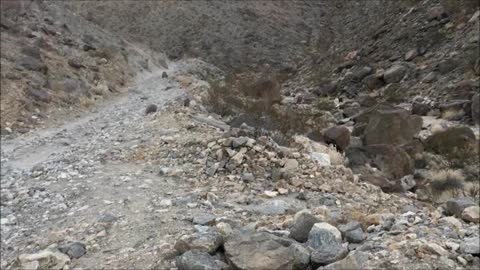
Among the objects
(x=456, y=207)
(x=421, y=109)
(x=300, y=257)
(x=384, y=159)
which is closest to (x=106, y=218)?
(x=300, y=257)

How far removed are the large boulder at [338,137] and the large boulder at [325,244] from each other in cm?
611

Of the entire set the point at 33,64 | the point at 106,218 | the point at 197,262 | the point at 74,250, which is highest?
the point at 197,262

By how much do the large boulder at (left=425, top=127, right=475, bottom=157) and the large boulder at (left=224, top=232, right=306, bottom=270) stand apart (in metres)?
8.84

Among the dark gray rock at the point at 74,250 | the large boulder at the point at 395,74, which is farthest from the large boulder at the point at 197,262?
the large boulder at the point at 395,74

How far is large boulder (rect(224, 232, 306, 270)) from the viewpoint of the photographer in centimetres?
399

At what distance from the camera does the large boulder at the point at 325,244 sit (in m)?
4.11

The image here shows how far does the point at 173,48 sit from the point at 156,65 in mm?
→ 8144

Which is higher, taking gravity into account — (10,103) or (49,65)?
(49,65)

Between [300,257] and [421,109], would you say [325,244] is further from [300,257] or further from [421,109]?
[421,109]

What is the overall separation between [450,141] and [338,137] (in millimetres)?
3539

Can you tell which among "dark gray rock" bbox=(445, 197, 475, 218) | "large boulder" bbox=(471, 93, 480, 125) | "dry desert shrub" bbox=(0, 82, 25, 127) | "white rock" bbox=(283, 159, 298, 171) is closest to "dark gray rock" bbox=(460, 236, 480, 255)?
"dark gray rock" bbox=(445, 197, 475, 218)

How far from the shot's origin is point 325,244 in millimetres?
4309

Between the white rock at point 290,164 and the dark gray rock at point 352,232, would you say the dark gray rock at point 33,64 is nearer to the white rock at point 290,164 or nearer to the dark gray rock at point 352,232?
the white rock at point 290,164

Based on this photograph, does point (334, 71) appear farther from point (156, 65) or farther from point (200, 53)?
point (200, 53)
